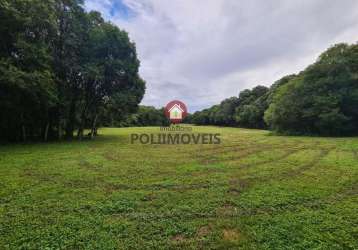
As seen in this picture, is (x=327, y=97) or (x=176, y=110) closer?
(x=327, y=97)

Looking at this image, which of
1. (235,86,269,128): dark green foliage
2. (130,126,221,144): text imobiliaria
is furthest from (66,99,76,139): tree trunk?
(235,86,269,128): dark green foliage

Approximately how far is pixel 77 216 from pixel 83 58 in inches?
546

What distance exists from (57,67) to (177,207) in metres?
13.6

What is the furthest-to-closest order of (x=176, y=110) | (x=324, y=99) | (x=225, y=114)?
1. (x=225, y=114)
2. (x=176, y=110)
3. (x=324, y=99)

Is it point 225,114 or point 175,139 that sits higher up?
point 225,114

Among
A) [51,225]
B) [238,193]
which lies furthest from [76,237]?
[238,193]

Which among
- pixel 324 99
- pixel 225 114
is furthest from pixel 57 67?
pixel 225 114

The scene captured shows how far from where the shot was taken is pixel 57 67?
1375cm

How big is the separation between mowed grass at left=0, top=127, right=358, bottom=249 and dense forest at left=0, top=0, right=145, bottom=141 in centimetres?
568

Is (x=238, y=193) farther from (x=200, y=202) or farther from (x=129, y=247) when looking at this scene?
(x=129, y=247)

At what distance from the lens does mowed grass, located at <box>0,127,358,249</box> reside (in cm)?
311

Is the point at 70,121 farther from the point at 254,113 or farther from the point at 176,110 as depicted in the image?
the point at 254,113

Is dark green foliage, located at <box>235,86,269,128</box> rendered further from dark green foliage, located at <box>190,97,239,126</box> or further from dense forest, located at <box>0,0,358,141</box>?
dense forest, located at <box>0,0,358,141</box>

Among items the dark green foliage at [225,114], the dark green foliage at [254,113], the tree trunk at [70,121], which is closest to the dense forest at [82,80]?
the tree trunk at [70,121]
